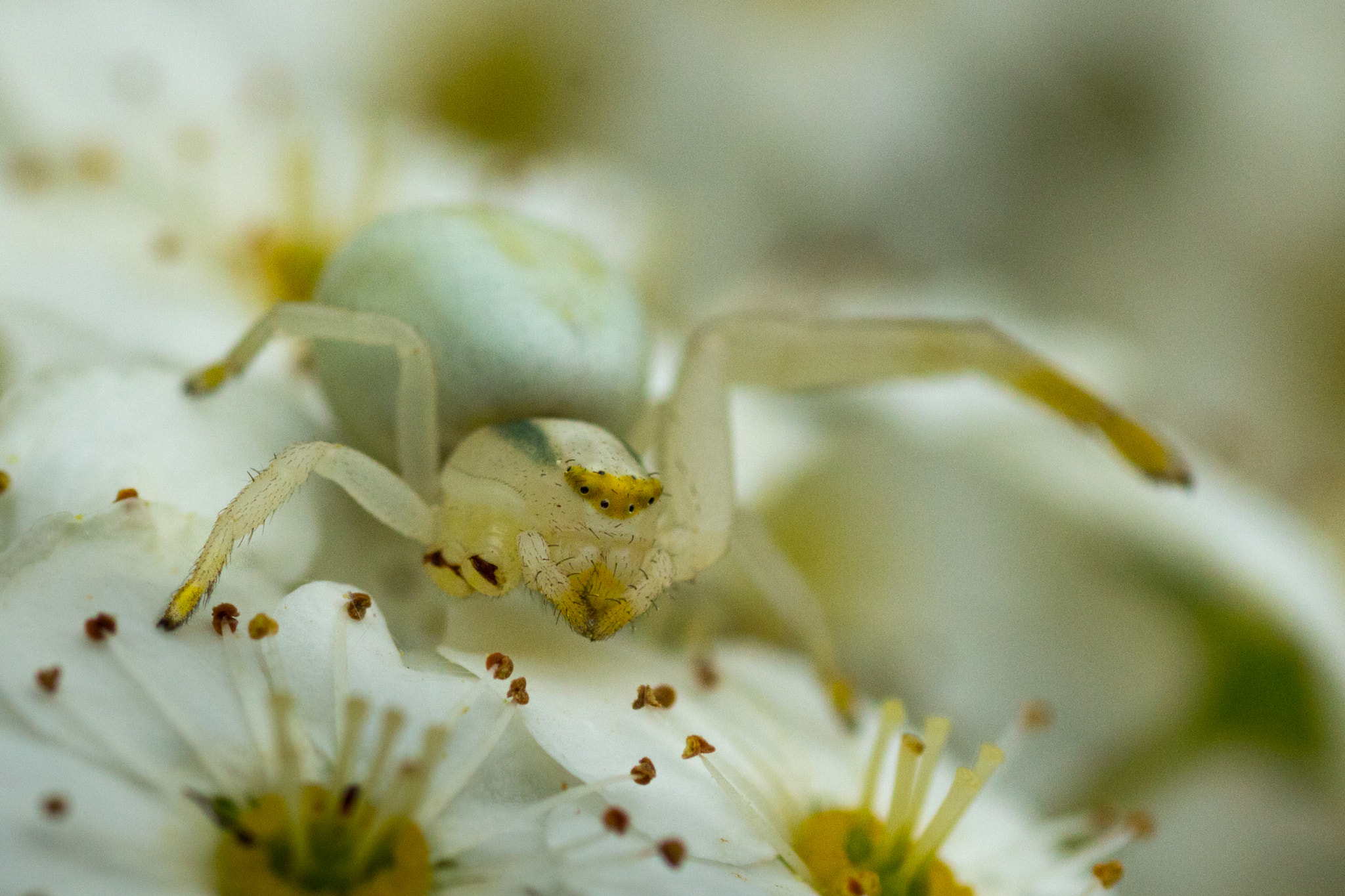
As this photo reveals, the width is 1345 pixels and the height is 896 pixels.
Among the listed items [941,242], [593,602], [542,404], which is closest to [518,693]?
[593,602]

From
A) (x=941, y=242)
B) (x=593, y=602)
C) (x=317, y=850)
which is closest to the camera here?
(x=317, y=850)

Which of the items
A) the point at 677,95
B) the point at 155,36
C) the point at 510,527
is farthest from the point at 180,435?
the point at 677,95

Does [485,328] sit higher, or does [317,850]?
[485,328]

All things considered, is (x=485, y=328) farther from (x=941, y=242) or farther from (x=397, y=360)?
(x=941, y=242)

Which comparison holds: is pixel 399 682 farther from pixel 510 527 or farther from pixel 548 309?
pixel 548 309

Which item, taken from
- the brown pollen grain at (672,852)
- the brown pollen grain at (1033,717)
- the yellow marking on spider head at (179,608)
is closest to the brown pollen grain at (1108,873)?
the brown pollen grain at (1033,717)

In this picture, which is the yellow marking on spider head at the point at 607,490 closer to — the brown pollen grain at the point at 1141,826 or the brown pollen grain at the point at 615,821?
the brown pollen grain at the point at 615,821
